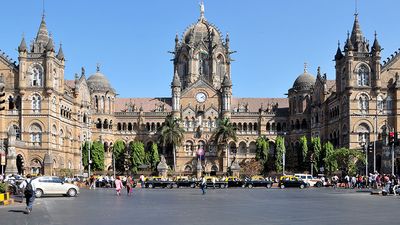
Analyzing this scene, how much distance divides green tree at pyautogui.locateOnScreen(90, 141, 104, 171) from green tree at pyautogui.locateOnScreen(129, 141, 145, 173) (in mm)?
5367

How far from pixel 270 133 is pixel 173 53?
26.0 m

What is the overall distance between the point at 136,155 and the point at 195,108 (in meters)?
16.5

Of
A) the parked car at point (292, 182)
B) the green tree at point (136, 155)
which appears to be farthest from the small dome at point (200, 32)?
the parked car at point (292, 182)

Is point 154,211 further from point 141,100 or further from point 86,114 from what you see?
point 141,100

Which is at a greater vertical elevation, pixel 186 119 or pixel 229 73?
pixel 229 73

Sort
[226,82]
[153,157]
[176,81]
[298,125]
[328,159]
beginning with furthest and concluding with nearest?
[298,125], [226,82], [176,81], [153,157], [328,159]

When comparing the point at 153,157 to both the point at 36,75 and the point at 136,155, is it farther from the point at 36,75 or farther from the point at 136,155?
the point at 36,75

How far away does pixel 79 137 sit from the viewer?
113875 mm

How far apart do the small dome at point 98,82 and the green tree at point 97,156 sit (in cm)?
1552

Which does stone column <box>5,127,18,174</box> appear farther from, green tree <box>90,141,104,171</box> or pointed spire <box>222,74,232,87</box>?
pointed spire <box>222,74,232,87</box>

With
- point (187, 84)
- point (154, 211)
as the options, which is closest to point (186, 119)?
point (187, 84)

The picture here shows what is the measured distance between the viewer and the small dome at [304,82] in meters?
126

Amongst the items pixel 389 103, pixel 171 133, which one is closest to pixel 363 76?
pixel 389 103

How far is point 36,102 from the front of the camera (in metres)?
97.8
